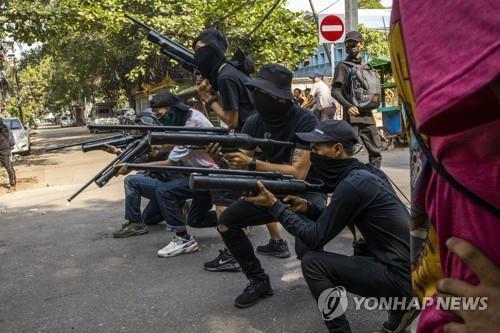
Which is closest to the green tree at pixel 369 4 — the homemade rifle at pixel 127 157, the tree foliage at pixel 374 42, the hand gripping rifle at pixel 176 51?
the tree foliage at pixel 374 42

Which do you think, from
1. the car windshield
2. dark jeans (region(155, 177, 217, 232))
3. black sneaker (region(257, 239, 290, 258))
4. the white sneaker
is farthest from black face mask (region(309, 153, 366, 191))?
the car windshield

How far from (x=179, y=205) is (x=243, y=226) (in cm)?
154

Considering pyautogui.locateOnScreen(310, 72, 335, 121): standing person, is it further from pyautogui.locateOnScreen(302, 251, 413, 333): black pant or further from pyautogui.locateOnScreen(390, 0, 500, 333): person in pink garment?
pyautogui.locateOnScreen(390, 0, 500, 333): person in pink garment

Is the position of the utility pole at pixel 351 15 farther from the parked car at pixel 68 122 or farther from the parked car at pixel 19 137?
the parked car at pixel 68 122

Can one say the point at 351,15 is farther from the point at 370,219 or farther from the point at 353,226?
the point at 370,219

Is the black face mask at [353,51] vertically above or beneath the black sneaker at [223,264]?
above

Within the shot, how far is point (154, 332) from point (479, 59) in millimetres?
2938

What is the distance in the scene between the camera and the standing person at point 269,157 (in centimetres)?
337

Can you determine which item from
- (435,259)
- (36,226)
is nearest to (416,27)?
(435,259)

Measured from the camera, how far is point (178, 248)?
4668mm

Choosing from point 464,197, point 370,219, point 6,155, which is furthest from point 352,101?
point 6,155

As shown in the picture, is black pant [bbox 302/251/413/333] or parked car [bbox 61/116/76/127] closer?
black pant [bbox 302/251/413/333]

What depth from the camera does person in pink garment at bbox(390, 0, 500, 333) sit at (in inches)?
22.2

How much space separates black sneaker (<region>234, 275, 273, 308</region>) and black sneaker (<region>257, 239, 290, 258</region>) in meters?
0.83
